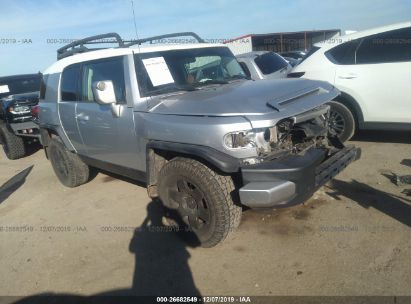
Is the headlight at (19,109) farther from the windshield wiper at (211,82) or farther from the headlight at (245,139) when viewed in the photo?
the headlight at (245,139)

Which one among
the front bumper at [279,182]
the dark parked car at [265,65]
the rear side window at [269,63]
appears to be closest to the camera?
the front bumper at [279,182]

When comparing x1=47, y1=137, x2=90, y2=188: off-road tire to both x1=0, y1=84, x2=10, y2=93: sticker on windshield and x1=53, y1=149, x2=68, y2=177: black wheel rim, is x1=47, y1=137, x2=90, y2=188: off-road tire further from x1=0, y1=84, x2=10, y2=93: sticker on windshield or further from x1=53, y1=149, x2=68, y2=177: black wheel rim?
x1=0, y1=84, x2=10, y2=93: sticker on windshield

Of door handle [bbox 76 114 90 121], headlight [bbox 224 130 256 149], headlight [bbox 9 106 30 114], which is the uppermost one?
door handle [bbox 76 114 90 121]

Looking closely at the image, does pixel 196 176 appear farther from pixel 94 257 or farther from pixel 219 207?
pixel 94 257

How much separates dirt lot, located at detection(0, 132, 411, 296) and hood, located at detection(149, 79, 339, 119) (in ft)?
4.02

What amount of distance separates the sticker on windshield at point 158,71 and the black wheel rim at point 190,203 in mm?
1079

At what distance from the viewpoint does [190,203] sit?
11.3ft

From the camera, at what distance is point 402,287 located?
2.62 m

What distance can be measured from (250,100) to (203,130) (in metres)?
0.49

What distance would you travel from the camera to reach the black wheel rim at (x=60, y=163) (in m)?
5.47

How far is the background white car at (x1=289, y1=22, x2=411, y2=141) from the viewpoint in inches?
Answer: 197

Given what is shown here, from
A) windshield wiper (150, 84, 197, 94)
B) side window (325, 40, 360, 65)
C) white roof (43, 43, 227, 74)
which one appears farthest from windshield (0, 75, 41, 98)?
side window (325, 40, 360, 65)

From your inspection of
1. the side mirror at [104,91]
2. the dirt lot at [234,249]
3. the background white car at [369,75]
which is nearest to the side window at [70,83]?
the side mirror at [104,91]

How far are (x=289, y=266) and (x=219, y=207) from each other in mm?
759
